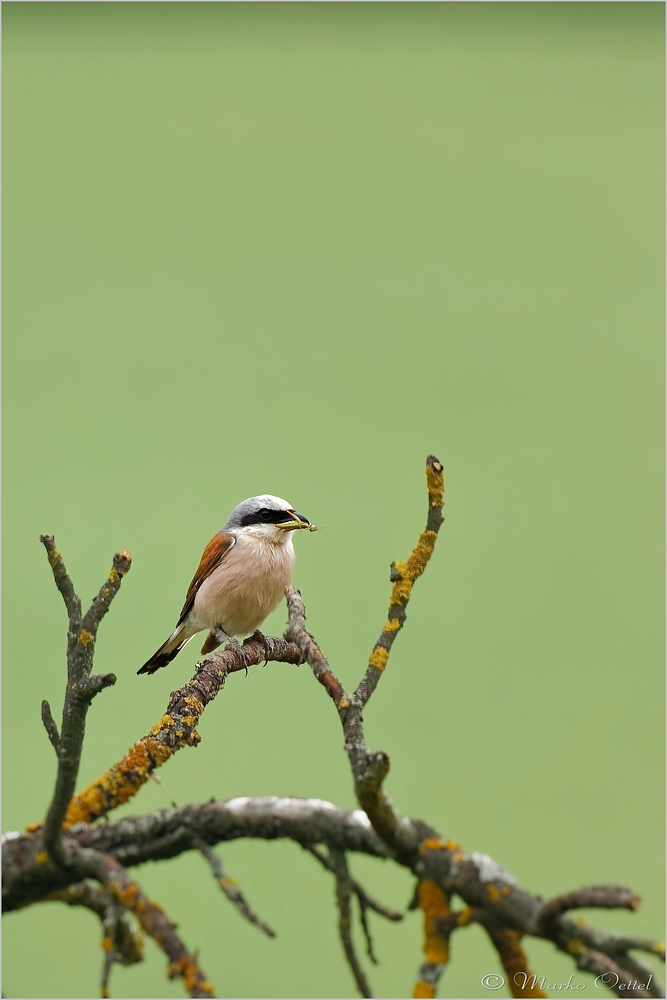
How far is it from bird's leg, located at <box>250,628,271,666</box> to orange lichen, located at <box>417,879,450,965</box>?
653 millimetres

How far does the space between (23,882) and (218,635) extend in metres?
0.67

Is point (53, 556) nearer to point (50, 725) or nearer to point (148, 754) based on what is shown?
point (50, 725)

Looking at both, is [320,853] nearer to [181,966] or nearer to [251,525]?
[181,966]

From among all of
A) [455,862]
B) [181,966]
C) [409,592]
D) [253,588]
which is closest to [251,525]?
[253,588]

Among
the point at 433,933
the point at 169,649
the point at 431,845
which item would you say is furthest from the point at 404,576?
the point at 169,649

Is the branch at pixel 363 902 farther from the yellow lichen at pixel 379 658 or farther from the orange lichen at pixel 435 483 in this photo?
the orange lichen at pixel 435 483

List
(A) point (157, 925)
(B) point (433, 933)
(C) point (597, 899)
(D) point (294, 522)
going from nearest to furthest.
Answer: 1. (C) point (597, 899)
2. (A) point (157, 925)
3. (B) point (433, 933)
4. (D) point (294, 522)

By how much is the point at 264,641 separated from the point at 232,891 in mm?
751

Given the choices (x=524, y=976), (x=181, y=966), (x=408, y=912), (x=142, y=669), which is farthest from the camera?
(x=142, y=669)

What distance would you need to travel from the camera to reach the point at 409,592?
1.28m

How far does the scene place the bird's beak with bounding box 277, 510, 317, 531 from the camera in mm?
1688

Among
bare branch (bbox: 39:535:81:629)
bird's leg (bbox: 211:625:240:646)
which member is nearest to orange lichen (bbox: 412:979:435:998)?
bare branch (bbox: 39:535:81:629)

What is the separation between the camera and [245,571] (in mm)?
1753

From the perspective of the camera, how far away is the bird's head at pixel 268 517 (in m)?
1.78
